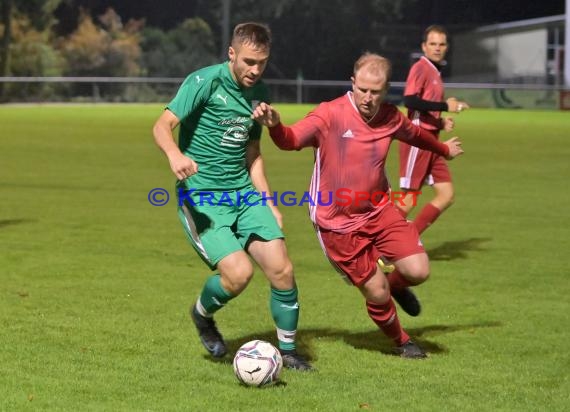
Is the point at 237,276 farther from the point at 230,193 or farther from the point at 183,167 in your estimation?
the point at 183,167

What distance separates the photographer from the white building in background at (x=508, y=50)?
5250 cm

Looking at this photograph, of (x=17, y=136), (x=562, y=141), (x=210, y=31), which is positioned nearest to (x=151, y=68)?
(x=210, y=31)

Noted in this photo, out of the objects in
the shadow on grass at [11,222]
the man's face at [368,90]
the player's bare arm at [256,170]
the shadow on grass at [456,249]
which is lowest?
the shadow on grass at [456,249]

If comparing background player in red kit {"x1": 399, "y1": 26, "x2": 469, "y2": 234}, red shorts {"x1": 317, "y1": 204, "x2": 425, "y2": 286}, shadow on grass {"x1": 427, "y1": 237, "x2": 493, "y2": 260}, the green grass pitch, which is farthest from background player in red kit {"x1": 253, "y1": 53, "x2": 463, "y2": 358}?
shadow on grass {"x1": 427, "y1": 237, "x2": 493, "y2": 260}

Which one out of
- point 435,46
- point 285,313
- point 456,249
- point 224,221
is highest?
point 435,46

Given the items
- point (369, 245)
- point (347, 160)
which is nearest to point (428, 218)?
point (369, 245)

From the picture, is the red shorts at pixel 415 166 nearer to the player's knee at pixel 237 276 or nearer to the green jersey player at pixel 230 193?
the green jersey player at pixel 230 193

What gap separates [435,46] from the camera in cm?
1040

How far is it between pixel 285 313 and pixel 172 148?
47.3 inches

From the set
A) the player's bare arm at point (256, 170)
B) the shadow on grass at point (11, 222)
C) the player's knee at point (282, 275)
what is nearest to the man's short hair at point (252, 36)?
the player's bare arm at point (256, 170)

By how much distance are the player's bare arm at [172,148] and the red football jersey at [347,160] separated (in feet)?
2.84

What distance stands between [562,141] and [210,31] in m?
31.5

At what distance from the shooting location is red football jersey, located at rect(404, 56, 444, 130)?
1041 cm

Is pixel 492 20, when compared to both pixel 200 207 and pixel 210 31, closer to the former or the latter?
pixel 210 31
